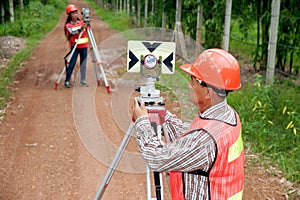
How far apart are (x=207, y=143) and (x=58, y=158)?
3028 mm

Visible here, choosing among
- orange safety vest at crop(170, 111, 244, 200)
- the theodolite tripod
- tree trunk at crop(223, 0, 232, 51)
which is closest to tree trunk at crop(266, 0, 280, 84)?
tree trunk at crop(223, 0, 232, 51)

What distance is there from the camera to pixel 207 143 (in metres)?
1.60

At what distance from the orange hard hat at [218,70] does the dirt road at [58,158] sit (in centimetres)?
55

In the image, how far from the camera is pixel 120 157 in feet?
6.85

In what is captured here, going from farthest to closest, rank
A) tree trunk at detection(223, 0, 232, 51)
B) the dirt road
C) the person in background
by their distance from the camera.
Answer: tree trunk at detection(223, 0, 232, 51) < the person in background < the dirt road

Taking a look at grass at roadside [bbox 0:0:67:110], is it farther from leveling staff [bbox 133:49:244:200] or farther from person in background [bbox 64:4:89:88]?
leveling staff [bbox 133:49:244:200]

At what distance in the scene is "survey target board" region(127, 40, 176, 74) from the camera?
182 cm

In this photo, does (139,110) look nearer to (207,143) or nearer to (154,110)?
(154,110)

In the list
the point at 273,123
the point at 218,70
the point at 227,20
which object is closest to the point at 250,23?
the point at 227,20

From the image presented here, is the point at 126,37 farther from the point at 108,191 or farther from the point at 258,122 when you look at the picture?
the point at 258,122

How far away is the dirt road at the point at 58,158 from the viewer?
3645mm

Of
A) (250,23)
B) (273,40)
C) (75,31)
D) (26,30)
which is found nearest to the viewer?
(273,40)

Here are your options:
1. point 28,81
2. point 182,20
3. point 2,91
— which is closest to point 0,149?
point 2,91

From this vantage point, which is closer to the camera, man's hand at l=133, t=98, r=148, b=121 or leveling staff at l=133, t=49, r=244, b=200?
leveling staff at l=133, t=49, r=244, b=200
